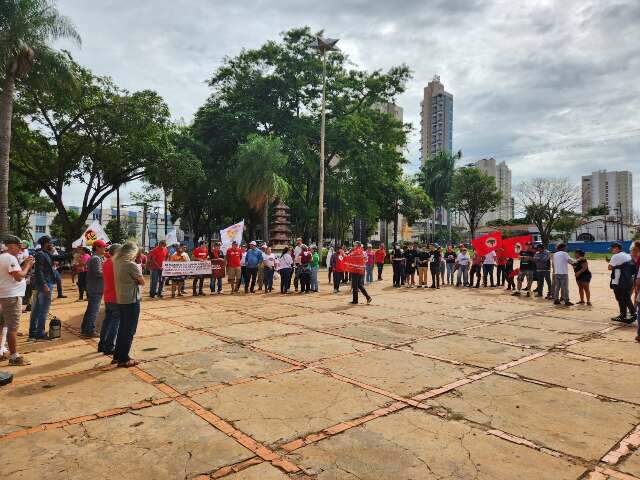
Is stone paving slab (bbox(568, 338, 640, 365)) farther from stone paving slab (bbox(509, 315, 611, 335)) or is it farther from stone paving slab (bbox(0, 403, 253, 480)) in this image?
stone paving slab (bbox(0, 403, 253, 480))

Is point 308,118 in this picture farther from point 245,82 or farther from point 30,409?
point 30,409

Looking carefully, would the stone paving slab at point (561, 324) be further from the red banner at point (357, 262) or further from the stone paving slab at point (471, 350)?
the red banner at point (357, 262)

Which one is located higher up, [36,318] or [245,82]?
[245,82]

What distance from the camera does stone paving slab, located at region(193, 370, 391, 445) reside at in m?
4.04

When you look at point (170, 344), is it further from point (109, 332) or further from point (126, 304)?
point (126, 304)

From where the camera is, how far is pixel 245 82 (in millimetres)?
32938

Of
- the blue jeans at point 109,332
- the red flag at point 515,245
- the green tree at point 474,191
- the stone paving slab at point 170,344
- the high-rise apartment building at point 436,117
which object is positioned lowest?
the stone paving slab at point 170,344

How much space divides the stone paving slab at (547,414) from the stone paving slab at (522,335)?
2.52 meters

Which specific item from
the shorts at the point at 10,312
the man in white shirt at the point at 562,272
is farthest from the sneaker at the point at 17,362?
the man in white shirt at the point at 562,272

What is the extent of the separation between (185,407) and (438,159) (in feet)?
188

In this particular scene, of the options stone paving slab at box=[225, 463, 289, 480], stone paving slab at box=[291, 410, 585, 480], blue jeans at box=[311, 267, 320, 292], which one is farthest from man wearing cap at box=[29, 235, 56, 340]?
blue jeans at box=[311, 267, 320, 292]

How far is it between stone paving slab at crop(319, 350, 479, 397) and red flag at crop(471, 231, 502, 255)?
11.1m

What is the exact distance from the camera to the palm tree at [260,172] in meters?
26.4

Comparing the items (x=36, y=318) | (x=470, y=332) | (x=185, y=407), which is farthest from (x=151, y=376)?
(x=470, y=332)
